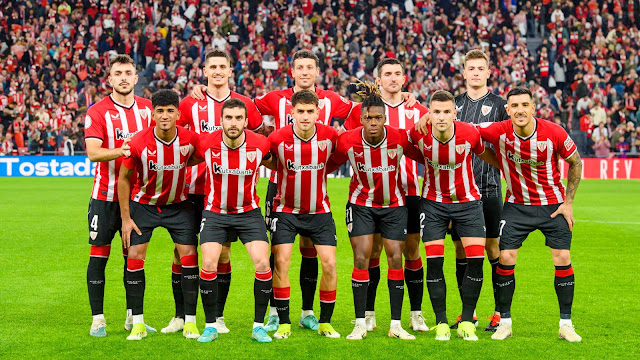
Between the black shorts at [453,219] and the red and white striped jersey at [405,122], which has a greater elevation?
the red and white striped jersey at [405,122]

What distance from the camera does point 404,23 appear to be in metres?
29.5

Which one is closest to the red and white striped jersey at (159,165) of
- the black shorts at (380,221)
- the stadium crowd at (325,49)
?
the black shorts at (380,221)

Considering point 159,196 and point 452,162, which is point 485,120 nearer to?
point 452,162

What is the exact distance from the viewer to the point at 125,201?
671 cm

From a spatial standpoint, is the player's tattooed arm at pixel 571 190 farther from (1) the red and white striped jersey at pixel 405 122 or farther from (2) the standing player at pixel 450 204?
(1) the red and white striped jersey at pixel 405 122

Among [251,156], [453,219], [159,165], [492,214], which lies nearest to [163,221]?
[159,165]

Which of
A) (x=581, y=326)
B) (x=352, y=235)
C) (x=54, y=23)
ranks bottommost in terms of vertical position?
(x=581, y=326)

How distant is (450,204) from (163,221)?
246cm

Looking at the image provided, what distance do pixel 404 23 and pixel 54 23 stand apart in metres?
12.6

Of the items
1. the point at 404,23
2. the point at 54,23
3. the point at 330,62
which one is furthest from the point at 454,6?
the point at 54,23

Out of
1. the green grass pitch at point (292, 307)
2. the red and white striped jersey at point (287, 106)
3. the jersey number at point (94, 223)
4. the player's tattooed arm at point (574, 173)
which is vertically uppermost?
the red and white striped jersey at point (287, 106)

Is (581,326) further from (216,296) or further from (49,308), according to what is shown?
(49,308)

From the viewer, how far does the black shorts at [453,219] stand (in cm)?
676

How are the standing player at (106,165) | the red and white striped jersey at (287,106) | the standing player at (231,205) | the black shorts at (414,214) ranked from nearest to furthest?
the standing player at (231,205)
the standing player at (106,165)
the black shorts at (414,214)
the red and white striped jersey at (287,106)
